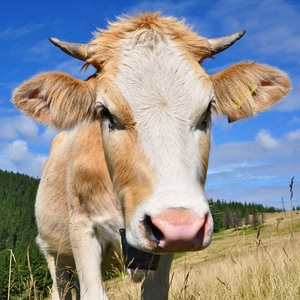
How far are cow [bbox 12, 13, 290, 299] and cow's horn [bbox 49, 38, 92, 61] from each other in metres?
0.01

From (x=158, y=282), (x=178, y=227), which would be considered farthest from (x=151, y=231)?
(x=158, y=282)

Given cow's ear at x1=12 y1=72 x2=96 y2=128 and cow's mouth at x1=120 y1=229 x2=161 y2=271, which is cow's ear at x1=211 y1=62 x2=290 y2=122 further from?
cow's mouth at x1=120 y1=229 x2=161 y2=271

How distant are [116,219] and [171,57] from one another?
196cm

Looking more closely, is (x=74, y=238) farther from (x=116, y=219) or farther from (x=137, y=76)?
(x=137, y=76)

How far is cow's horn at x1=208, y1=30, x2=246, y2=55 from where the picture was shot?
15.3ft

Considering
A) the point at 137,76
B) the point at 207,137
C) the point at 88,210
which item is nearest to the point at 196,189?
the point at 207,137

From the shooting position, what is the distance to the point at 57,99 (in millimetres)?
4422

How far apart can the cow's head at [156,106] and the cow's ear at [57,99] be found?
0.4 inches

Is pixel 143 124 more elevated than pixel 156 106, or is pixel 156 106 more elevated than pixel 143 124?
pixel 156 106

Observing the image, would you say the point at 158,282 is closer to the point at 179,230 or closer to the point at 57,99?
the point at 179,230

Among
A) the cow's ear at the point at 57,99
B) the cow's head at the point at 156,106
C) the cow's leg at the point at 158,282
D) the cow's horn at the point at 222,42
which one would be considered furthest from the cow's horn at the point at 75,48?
the cow's leg at the point at 158,282

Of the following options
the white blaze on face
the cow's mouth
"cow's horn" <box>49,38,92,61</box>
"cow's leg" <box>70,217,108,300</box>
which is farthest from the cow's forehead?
"cow's leg" <box>70,217,108,300</box>

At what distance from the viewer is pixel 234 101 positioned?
480cm

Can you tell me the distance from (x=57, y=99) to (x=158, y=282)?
2.52m
